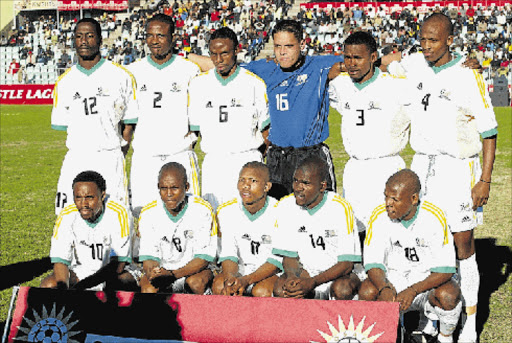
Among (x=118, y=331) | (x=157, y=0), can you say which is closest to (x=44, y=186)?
(x=118, y=331)

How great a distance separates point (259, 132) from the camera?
5.89 metres

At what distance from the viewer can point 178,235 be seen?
537cm

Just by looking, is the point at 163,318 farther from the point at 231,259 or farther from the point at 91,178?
the point at 91,178

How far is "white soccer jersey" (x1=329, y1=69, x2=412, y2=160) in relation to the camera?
17.8 ft

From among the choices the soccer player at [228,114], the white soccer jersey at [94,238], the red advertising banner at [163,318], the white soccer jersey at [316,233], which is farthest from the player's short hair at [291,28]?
the red advertising banner at [163,318]

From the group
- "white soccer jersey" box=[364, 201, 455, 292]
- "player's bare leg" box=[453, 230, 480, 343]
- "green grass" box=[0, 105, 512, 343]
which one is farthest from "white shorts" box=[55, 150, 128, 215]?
"player's bare leg" box=[453, 230, 480, 343]

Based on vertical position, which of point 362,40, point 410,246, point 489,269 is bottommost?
point 489,269

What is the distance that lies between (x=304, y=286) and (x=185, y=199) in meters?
1.31

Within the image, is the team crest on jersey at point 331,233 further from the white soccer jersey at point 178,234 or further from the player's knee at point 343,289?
the white soccer jersey at point 178,234

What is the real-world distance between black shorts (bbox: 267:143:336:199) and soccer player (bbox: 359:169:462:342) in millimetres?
821

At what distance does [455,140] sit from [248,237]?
176 cm

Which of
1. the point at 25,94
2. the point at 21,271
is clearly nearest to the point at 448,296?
the point at 21,271

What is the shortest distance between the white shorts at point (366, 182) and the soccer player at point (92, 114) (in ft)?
6.47

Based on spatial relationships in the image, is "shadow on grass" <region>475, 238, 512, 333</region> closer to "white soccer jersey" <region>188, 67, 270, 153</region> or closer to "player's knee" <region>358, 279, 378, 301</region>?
"player's knee" <region>358, 279, 378, 301</region>
